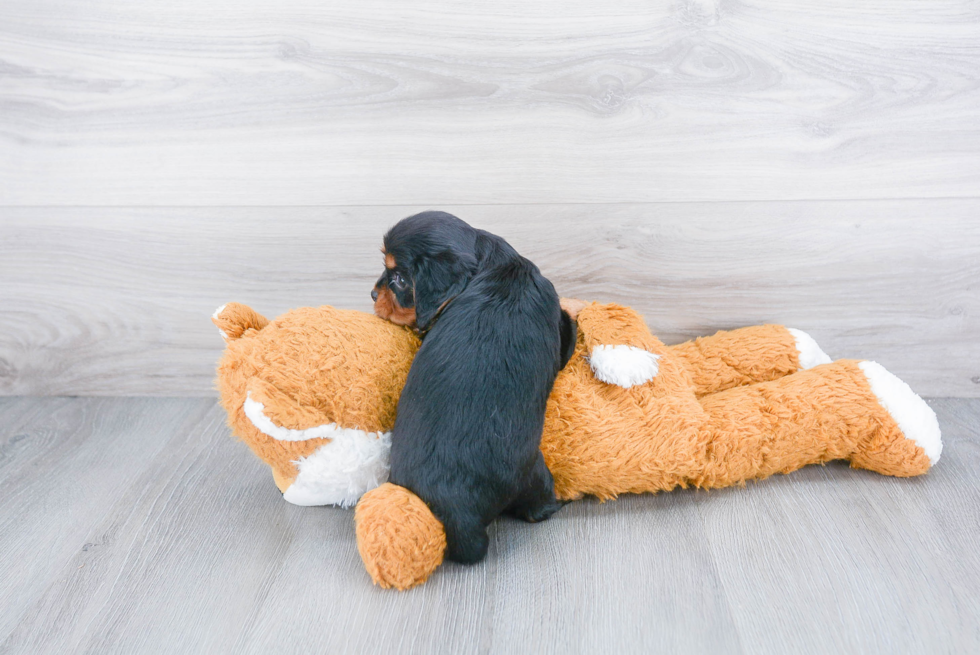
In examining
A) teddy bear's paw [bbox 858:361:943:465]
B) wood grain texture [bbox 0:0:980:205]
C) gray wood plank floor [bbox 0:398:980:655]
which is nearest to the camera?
gray wood plank floor [bbox 0:398:980:655]

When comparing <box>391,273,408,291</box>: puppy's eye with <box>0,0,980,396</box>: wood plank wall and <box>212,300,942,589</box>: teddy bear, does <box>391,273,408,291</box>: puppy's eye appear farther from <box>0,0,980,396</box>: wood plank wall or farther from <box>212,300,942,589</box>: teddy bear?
<box>0,0,980,396</box>: wood plank wall

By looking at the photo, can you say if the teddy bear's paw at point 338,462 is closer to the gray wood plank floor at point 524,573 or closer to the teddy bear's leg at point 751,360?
the gray wood plank floor at point 524,573

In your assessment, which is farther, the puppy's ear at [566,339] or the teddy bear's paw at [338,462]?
the puppy's ear at [566,339]

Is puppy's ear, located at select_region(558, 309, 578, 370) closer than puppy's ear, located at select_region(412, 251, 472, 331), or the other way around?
puppy's ear, located at select_region(412, 251, 472, 331)

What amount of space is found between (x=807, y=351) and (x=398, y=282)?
728mm

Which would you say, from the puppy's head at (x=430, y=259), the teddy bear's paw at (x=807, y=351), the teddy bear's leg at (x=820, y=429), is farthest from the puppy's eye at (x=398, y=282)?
the teddy bear's paw at (x=807, y=351)

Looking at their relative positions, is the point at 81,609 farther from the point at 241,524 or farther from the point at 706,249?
the point at 706,249

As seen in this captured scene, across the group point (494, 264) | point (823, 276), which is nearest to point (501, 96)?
point (494, 264)

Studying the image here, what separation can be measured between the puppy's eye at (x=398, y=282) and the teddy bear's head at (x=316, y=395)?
7 cm

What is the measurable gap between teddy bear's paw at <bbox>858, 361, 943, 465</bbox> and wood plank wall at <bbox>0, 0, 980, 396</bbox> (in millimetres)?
258

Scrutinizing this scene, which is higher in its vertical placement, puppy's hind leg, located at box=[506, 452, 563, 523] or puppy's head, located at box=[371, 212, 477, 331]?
puppy's head, located at box=[371, 212, 477, 331]

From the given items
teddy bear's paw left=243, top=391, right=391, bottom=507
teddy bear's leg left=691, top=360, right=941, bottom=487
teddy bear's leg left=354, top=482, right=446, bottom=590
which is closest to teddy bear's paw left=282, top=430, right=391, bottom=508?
teddy bear's paw left=243, top=391, right=391, bottom=507

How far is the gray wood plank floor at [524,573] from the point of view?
0.80 m

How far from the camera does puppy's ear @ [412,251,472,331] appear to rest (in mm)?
939
